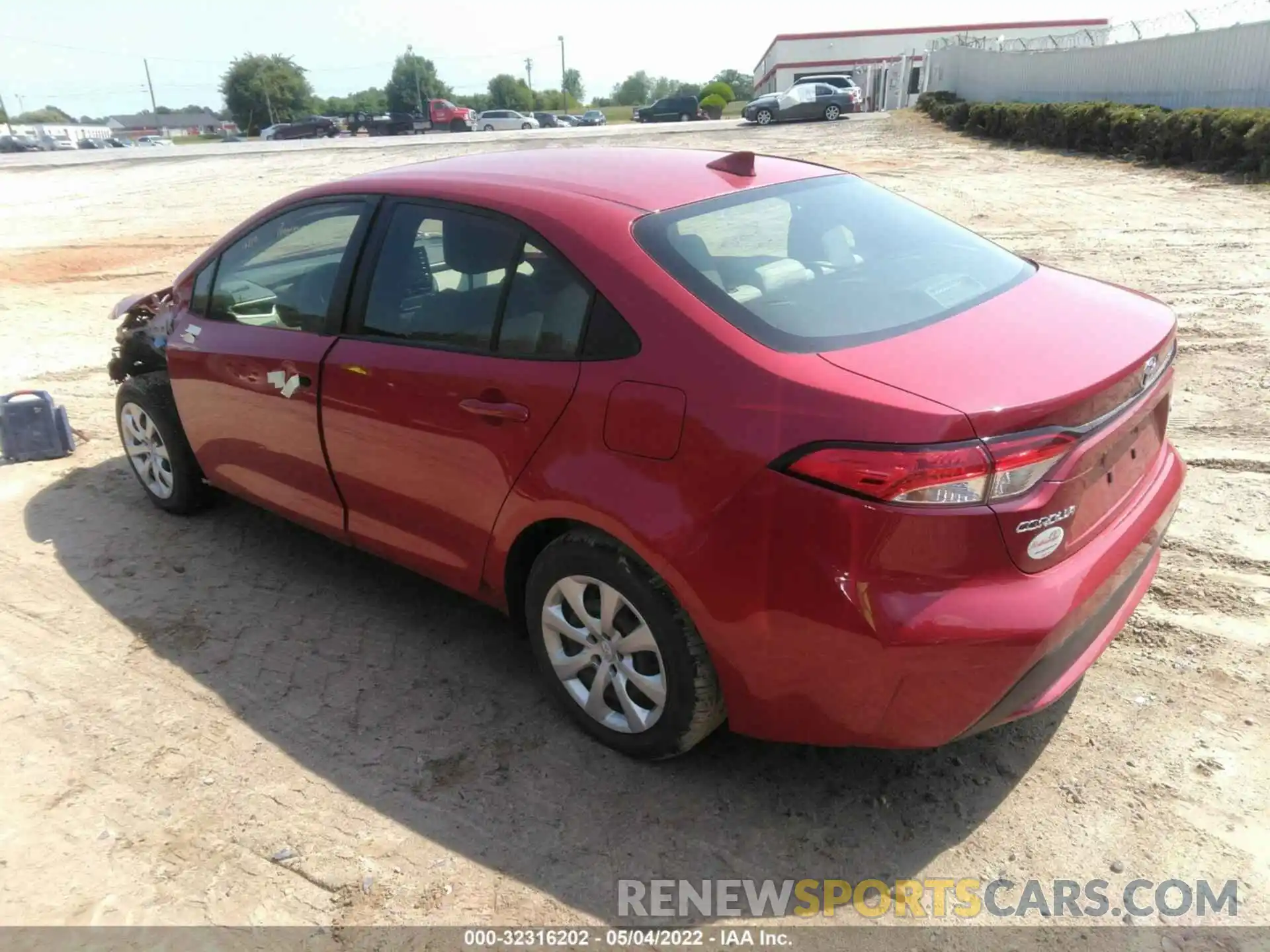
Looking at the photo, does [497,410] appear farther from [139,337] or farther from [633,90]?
[633,90]

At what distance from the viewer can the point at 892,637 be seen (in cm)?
224

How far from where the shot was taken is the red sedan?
2.23 meters

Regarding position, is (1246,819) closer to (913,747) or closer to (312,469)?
(913,747)

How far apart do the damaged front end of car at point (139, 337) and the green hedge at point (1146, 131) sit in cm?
1607

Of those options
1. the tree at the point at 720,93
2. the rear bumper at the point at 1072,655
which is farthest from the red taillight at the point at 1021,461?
the tree at the point at 720,93

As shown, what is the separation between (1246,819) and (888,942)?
113cm

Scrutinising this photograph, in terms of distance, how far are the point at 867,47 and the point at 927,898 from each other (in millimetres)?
72878

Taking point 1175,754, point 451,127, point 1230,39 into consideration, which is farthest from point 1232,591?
point 451,127

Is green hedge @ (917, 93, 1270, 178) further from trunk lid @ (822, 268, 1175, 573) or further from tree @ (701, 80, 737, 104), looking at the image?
tree @ (701, 80, 737, 104)

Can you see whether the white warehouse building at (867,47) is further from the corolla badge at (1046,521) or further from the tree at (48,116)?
the tree at (48,116)

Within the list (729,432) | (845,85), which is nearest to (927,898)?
(729,432)

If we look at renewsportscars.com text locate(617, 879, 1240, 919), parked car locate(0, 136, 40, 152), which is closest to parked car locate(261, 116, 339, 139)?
parked car locate(0, 136, 40, 152)

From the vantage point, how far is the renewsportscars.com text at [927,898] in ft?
7.78

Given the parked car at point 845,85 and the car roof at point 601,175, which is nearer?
the car roof at point 601,175
